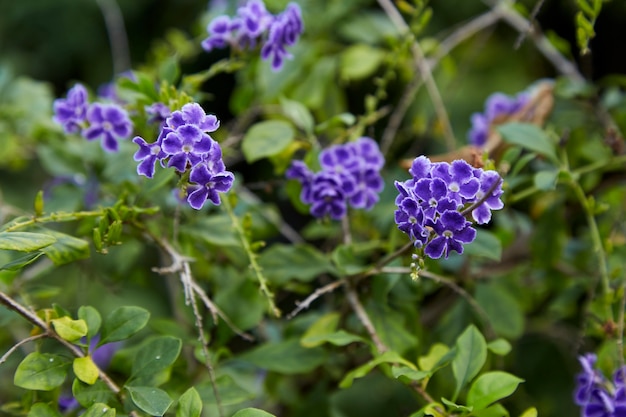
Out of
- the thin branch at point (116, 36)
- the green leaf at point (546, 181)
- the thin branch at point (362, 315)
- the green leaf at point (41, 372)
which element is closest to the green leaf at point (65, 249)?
the green leaf at point (41, 372)

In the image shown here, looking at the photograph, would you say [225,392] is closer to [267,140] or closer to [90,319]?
[90,319]

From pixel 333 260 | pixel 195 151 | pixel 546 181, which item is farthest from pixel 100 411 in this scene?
pixel 546 181

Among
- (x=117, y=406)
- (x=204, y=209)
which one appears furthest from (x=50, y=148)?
(x=117, y=406)

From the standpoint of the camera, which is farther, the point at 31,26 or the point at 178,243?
the point at 31,26

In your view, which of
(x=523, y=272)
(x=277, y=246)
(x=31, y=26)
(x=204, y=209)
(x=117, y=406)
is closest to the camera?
(x=117, y=406)

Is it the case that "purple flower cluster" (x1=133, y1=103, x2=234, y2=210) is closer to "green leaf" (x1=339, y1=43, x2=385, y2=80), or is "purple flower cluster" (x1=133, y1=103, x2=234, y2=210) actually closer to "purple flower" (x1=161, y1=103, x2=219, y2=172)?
"purple flower" (x1=161, y1=103, x2=219, y2=172)

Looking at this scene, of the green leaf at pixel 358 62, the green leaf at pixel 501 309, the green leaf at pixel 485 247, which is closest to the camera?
the green leaf at pixel 485 247

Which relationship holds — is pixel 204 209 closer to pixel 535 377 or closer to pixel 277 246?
pixel 277 246

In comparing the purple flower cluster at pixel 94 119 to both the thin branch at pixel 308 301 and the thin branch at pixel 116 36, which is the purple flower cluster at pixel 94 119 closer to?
the thin branch at pixel 308 301
